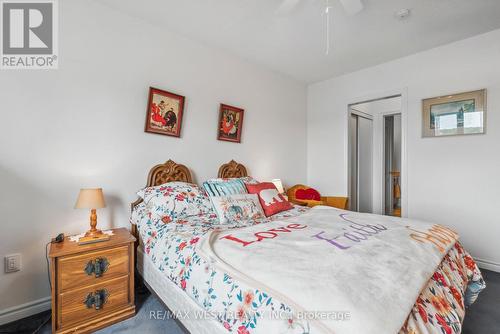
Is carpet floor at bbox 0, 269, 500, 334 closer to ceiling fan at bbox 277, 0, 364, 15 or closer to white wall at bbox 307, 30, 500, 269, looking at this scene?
white wall at bbox 307, 30, 500, 269

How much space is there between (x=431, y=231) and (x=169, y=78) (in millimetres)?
2724

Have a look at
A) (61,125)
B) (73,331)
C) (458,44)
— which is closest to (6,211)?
(61,125)

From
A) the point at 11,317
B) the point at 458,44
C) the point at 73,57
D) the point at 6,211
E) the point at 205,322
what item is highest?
the point at 458,44

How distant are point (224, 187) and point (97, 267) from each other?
4.07 ft

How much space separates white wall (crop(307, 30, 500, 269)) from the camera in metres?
2.62

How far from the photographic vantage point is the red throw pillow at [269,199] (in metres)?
2.39

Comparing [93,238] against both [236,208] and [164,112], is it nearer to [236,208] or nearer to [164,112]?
[236,208]

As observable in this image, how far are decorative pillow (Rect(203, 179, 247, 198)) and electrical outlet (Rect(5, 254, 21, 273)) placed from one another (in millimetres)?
1517

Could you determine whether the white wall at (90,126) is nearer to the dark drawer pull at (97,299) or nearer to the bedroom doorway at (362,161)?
the dark drawer pull at (97,299)

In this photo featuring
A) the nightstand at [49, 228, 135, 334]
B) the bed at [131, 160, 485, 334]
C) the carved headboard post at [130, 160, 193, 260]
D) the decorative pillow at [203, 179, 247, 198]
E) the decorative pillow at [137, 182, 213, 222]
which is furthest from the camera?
the decorative pillow at [203, 179, 247, 198]

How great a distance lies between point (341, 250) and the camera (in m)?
1.25

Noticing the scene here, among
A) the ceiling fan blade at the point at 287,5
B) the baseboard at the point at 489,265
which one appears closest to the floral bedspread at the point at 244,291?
the baseboard at the point at 489,265

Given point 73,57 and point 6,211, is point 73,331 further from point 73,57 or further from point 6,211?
point 73,57

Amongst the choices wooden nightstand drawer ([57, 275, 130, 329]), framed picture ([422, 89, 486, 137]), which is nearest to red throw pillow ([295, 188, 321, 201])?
framed picture ([422, 89, 486, 137])
